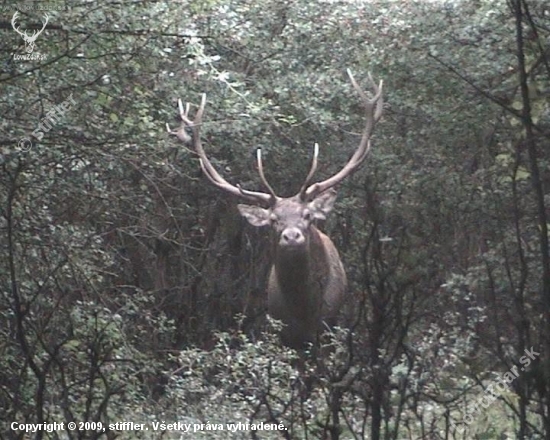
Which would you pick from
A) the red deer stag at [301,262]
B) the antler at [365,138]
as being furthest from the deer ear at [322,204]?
the antler at [365,138]

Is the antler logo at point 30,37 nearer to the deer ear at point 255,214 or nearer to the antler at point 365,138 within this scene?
the deer ear at point 255,214

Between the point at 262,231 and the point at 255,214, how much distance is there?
10.5ft

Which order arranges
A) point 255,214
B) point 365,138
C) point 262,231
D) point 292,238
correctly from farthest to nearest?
point 262,231
point 365,138
point 255,214
point 292,238

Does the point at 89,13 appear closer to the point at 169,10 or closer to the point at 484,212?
the point at 169,10

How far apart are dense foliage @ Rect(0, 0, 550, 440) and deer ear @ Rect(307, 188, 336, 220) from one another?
538 mm

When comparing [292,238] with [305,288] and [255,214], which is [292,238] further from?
[255,214]

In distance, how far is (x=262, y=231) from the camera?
1461 cm

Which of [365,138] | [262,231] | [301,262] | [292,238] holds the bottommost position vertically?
[301,262]

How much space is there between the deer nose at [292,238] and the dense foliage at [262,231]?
465 millimetres

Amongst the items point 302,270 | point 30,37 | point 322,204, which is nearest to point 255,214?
point 322,204

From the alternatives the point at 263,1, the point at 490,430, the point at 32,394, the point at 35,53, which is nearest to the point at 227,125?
the point at 263,1

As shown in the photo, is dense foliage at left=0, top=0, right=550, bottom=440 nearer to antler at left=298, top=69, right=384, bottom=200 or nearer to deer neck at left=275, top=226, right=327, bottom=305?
deer neck at left=275, top=226, right=327, bottom=305

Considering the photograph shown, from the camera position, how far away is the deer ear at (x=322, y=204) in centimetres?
1112

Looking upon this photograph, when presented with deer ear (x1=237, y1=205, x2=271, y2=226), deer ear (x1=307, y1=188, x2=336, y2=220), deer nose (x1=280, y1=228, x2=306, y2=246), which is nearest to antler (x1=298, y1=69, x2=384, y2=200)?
deer ear (x1=307, y1=188, x2=336, y2=220)
